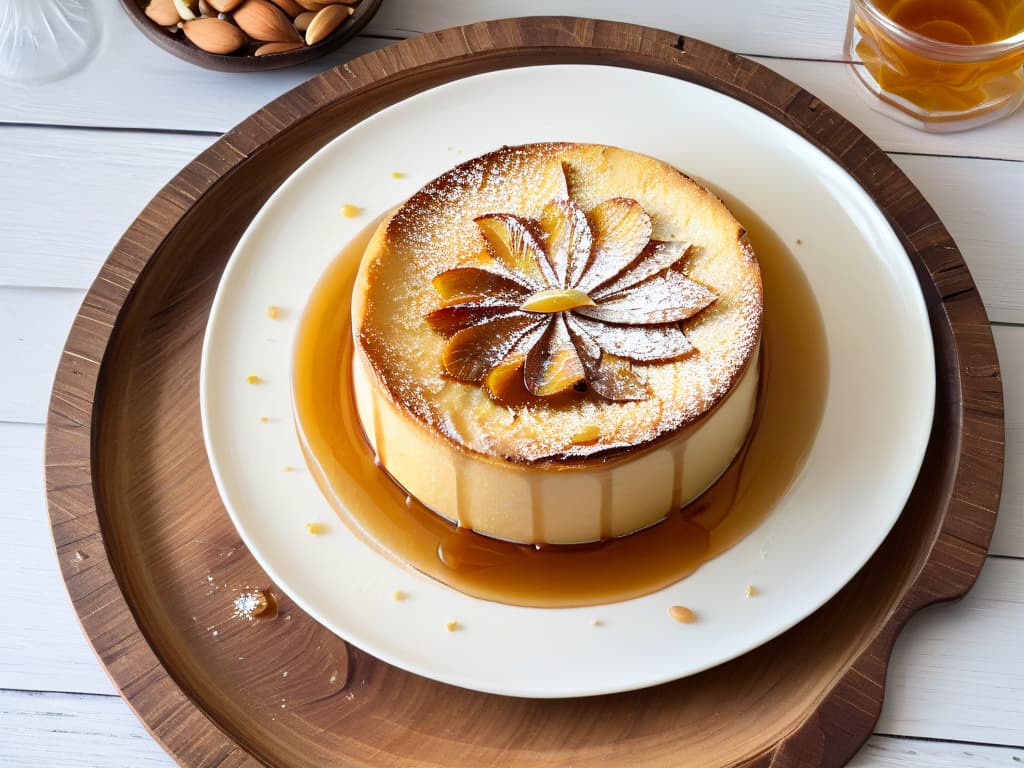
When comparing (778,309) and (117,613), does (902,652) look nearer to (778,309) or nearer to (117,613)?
(778,309)

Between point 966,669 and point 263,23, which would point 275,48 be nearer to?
point 263,23

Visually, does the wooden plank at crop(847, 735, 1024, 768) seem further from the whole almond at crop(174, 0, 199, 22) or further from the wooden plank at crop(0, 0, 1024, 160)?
the whole almond at crop(174, 0, 199, 22)

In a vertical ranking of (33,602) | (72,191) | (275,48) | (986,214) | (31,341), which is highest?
(275,48)

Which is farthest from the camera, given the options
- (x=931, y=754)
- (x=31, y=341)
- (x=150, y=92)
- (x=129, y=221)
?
(x=150, y=92)

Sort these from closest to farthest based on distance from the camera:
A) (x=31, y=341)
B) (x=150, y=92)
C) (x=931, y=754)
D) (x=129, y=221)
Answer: (x=931, y=754), (x=31, y=341), (x=129, y=221), (x=150, y=92)

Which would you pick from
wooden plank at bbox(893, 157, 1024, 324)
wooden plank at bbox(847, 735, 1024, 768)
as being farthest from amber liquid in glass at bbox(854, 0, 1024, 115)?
wooden plank at bbox(847, 735, 1024, 768)

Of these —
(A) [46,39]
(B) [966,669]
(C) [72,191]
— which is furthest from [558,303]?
(A) [46,39]

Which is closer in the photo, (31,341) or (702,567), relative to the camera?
(702,567)

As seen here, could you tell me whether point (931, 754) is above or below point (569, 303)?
below
